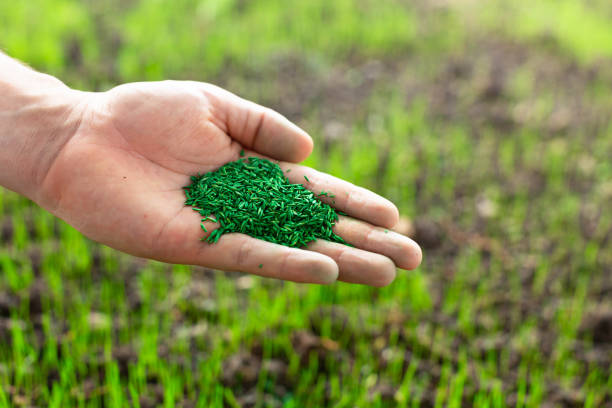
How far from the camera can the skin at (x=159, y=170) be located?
1980 millimetres

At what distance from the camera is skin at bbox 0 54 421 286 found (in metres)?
1.98

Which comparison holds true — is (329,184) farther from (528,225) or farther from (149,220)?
(528,225)

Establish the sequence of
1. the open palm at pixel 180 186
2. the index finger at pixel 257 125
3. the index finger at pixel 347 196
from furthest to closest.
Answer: the index finger at pixel 257 125
the index finger at pixel 347 196
the open palm at pixel 180 186

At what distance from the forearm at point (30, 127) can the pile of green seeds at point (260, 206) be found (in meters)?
0.53

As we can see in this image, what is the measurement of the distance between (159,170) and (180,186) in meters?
0.10

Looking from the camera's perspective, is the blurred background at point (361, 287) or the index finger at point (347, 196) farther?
the blurred background at point (361, 287)

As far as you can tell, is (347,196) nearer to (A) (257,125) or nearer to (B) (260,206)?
(B) (260,206)

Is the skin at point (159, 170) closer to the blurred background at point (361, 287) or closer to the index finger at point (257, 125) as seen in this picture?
the index finger at point (257, 125)

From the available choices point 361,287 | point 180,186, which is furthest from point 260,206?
point 361,287

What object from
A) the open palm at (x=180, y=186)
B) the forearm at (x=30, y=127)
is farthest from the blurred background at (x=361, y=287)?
the forearm at (x=30, y=127)

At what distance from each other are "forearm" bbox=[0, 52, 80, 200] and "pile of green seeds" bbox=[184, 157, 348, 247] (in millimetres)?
533

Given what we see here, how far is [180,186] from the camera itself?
227 cm

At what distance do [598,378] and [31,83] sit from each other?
2738 mm

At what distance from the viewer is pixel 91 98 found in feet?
7.54
